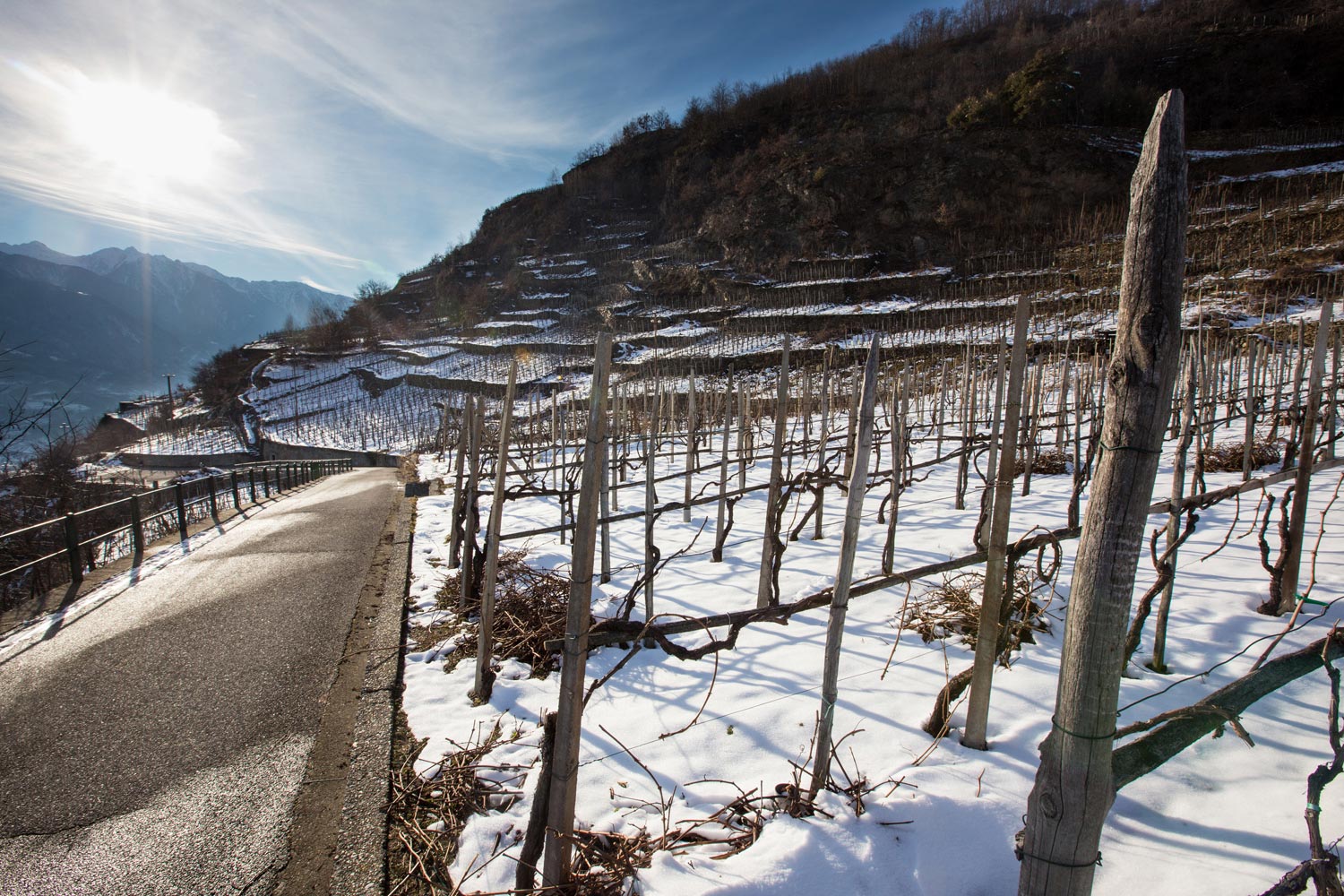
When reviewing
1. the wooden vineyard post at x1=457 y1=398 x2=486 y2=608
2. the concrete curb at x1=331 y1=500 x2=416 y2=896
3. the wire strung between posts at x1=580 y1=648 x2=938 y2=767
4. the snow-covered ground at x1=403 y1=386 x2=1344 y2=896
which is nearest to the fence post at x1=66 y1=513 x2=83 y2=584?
the concrete curb at x1=331 y1=500 x2=416 y2=896

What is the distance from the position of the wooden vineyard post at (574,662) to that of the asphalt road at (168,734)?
4.21 ft

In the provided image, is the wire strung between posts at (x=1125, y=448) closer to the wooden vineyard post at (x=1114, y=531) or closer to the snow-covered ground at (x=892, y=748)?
the wooden vineyard post at (x=1114, y=531)

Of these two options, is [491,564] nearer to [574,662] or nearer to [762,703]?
[574,662]

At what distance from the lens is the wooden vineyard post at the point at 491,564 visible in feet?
7.91

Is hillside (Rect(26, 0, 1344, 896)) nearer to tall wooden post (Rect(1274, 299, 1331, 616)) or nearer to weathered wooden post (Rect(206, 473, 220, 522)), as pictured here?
tall wooden post (Rect(1274, 299, 1331, 616))

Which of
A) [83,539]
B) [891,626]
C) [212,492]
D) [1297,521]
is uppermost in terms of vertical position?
[1297,521]

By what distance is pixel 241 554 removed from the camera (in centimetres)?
655

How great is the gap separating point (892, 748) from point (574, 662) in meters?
1.44

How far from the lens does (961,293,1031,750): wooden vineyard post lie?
1.88m

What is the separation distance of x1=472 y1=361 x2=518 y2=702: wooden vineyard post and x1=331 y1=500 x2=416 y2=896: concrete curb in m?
0.48

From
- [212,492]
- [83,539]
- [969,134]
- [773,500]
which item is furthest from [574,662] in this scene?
[969,134]

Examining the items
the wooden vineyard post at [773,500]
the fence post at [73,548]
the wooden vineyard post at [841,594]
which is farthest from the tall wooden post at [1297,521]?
the fence post at [73,548]

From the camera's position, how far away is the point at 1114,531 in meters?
1.05

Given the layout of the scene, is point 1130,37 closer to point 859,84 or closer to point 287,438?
point 859,84
